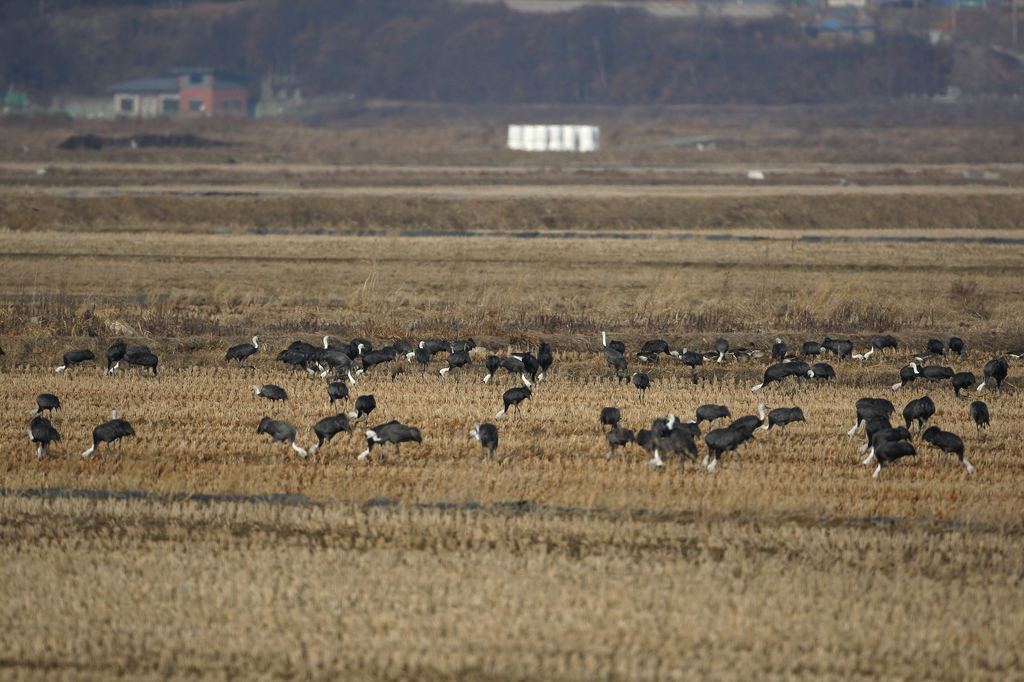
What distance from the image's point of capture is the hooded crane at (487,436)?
46.4 feet

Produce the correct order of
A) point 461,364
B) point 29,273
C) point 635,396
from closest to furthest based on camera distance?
point 635,396 → point 461,364 → point 29,273

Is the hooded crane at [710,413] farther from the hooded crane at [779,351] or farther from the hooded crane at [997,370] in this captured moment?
the hooded crane at [997,370]

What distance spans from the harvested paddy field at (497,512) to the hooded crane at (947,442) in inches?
7.9

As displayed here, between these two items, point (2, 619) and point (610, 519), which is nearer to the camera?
point (2, 619)

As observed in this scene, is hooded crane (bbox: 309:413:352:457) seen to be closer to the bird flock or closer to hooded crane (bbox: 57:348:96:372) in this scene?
the bird flock

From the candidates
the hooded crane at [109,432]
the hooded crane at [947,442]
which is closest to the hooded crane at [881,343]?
the hooded crane at [947,442]

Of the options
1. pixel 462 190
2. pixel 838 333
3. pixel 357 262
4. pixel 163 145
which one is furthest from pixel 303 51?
pixel 838 333

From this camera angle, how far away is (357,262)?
3488 cm

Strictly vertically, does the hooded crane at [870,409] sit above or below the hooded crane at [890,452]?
above

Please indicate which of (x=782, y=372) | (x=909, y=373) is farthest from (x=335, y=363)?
(x=909, y=373)

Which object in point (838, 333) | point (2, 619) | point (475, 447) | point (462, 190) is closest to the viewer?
point (2, 619)

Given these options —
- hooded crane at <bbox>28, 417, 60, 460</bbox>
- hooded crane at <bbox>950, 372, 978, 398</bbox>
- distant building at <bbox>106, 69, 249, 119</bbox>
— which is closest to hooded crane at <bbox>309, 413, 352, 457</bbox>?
hooded crane at <bbox>28, 417, 60, 460</bbox>

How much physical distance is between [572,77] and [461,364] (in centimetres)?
14491

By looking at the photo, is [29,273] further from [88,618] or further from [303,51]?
[303,51]
